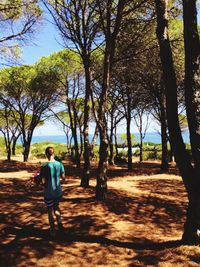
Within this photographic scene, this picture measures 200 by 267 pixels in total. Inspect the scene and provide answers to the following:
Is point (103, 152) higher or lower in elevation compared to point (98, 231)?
higher

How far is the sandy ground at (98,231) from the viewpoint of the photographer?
5836mm

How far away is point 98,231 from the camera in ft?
24.9

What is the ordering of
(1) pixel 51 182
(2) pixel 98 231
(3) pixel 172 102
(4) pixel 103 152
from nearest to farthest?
(3) pixel 172 102, (1) pixel 51 182, (2) pixel 98 231, (4) pixel 103 152

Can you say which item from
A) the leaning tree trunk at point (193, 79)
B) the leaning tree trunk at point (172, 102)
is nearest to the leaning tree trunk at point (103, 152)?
the leaning tree trunk at point (172, 102)

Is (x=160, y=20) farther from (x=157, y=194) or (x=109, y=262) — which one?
(x=157, y=194)

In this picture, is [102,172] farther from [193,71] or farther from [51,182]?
[193,71]

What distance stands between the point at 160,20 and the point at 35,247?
5085mm

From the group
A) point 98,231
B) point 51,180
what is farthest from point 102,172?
point 51,180

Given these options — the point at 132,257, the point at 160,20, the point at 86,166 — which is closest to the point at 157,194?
the point at 86,166

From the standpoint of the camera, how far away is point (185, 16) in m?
5.77

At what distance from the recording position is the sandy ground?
584 cm

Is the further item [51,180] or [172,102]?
[51,180]

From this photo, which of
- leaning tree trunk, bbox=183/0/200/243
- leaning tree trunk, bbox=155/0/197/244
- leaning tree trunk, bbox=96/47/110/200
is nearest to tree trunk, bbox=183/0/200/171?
leaning tree trunk, bbox=183/0/200/243

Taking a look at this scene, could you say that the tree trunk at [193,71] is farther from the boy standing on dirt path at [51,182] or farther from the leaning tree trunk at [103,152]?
the leaning tree trunk at [103,152]
